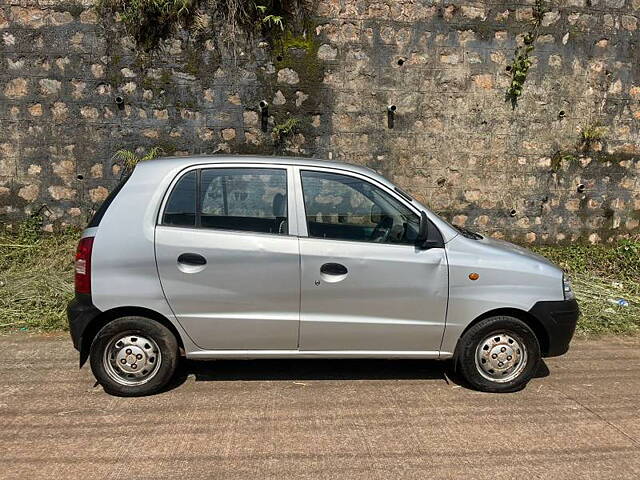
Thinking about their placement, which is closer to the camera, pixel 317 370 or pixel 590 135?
pixel 317 370

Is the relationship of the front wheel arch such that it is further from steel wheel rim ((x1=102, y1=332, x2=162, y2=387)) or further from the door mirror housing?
steel wheel rim ((x1=102, y1=332, x2=162, y2=387))

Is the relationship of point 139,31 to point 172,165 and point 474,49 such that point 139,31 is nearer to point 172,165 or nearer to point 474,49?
point 172,165

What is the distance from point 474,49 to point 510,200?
2.21 meters

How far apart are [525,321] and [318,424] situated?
1.81 meters

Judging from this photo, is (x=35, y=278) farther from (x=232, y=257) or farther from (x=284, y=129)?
(x=232, y=257)

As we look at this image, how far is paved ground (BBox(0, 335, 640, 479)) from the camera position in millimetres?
3150

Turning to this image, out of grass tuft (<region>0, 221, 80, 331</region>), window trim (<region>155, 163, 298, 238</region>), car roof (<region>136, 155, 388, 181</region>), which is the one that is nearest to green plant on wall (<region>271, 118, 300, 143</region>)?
grass tuft (<region>0, 221, 80, 331</region>)

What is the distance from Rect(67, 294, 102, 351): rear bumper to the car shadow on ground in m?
0.81

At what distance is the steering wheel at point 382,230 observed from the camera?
13.2 ft

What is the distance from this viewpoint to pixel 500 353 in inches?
163

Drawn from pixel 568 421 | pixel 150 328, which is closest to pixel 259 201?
pixel 150 328

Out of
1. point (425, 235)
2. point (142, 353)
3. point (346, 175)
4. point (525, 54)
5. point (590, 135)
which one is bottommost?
point (142, 353)

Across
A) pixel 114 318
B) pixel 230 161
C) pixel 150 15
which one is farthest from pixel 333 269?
pixel 150 15

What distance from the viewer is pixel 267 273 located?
3.90 m
